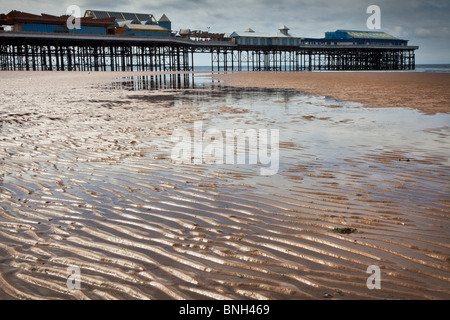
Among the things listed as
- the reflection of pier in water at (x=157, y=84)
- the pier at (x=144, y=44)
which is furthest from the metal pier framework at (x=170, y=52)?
the reflection of pier in water at (x=157, y=84)

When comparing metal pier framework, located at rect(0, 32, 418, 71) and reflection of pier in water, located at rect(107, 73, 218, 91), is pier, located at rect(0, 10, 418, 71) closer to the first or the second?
metal pier framework, located at rect(0, 32, 418, 71)

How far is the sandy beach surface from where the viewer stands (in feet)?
8.61

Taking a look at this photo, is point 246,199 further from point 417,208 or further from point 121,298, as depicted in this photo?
point 121,298

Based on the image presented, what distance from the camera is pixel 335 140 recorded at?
7348 millimetres

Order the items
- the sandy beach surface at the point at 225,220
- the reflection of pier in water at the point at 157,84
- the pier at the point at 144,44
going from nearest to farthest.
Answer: the sandy beach surface at the point at 225,220 → the reflection of pier in water at the point at 157,84 → the pier at the point at 144,44

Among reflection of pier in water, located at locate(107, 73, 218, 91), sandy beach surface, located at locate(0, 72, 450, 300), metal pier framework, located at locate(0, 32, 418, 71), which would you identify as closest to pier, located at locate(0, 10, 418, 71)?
metal pier framework, located at locate(0, 32, 418, 71)

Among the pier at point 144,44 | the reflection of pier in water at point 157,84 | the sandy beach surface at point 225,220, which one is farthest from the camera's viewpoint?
the pier at point 144,44

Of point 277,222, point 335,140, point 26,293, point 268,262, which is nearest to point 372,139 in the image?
point 335,140

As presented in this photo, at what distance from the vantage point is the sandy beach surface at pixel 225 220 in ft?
8.61

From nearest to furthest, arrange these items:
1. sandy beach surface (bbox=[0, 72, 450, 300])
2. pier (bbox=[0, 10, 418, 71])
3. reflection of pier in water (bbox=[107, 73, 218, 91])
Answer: sandy beach surface (bbox=[0, 72, 450, 300])
reflection of pier in water (bbox=[107, 73, 218, 91])
pier (bbox=[0, 10, 418, 71])

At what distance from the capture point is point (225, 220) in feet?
12.2

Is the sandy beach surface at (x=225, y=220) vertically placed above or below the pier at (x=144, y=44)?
below

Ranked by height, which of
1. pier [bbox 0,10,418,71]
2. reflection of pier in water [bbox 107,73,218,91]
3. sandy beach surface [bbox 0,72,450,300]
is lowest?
sandy beach surface [bbox 0,72,450,300]

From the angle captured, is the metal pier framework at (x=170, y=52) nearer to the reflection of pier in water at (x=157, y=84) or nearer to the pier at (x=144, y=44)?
the pier at (x=144, y=44)
